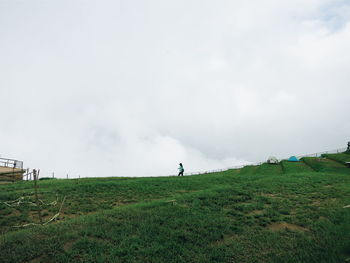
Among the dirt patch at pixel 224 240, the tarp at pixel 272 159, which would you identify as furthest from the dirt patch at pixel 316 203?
the tarp at pixel 272 159

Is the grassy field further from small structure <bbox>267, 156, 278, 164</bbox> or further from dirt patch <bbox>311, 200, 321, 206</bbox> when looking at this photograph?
small structure <bbox>267, 156, 278, 164</bbox>

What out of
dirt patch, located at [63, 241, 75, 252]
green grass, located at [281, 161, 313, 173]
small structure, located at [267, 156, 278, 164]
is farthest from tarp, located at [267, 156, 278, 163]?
dirt patch, located at [63, 241, 75, 252]

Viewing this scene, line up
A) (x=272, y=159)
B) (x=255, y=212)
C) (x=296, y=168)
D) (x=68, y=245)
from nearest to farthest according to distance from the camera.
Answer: (x=68, y=245) → (x=255, y=212) → (x=296, y=168) → (x=272, y=159)

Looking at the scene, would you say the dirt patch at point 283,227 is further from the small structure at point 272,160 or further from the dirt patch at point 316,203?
the small structure at point 272,160

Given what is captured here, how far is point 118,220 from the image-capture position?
1103 cm

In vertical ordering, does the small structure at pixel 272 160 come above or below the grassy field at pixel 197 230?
above

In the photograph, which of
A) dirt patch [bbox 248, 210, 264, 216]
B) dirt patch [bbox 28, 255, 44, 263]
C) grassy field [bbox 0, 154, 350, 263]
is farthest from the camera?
dirt patch [bbox 248, 210, 264, 216]

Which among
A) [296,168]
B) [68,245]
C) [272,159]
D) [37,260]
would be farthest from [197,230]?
[272,159]

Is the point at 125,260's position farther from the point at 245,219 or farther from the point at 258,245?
the point at 245,219

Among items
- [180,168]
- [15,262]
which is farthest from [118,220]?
[180,168]

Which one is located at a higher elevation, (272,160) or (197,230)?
(272,160)

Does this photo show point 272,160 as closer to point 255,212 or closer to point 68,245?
point 255,212

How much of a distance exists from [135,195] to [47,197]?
686 centimetres

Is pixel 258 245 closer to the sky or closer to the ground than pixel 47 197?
closer to the ground
